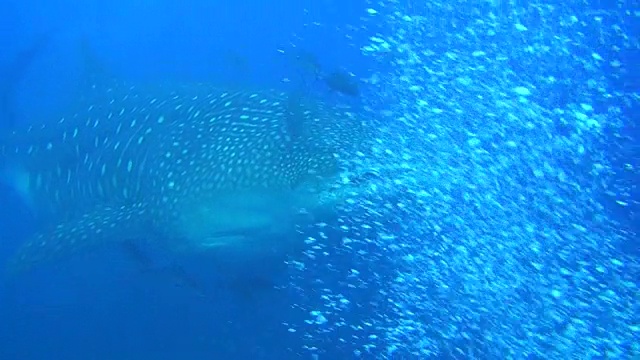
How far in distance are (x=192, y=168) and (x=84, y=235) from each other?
Answer: 1.00 meters

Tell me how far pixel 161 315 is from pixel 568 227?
131 inches

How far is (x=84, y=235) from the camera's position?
4375 mm

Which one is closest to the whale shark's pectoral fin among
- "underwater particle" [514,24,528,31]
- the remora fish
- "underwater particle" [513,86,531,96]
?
the remora fish

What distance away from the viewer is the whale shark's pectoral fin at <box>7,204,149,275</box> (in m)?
4.31

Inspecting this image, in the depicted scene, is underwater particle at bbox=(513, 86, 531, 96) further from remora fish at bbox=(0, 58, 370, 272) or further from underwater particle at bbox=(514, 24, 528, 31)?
remora fish at bbox=(0, 58, 370, 272)

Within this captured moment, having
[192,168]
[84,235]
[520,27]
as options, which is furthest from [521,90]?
[84,235]

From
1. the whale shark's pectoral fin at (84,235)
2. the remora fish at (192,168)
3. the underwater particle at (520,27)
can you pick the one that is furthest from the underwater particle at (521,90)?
the whale shark's pectoral fin at (84,235)

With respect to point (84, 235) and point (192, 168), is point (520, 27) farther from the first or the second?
point (84, 235)

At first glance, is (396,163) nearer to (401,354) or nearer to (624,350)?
(401,354)

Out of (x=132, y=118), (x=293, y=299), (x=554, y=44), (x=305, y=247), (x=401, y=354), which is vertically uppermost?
(x=554, y=44)

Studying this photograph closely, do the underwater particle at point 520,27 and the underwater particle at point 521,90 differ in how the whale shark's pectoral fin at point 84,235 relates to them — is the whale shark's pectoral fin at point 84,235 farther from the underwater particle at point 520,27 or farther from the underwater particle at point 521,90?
the underwater particle at point 520,27

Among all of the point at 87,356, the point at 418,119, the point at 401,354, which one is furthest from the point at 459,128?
the point at 87,356

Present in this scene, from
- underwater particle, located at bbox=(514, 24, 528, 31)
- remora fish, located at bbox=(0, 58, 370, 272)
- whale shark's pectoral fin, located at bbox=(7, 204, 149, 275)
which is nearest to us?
remora fish, located at bbox=(0, 58, 370, 272)

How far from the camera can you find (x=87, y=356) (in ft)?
15.1
